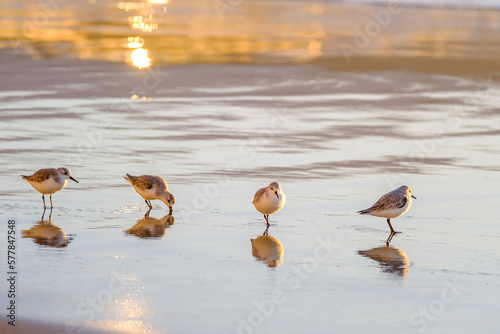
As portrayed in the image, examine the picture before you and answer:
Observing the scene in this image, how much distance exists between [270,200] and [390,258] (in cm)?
179

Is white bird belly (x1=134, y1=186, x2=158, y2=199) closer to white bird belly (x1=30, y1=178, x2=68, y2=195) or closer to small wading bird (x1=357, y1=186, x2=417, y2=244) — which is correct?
white bird belly (x1=30, y1=178, x2=68, y2=195)

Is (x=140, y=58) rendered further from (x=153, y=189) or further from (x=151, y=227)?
(x=151, y=227)

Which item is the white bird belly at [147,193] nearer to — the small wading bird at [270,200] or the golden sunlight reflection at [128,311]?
the small wading bird at [270,200]

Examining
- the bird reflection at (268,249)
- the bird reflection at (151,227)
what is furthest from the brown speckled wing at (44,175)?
the bird reflection at (268,249)

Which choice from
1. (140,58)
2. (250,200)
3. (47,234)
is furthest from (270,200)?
(140,58)

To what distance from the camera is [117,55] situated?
2602cm

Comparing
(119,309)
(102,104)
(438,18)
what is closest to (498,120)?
(102,104)

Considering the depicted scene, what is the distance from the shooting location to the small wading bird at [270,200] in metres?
10.9

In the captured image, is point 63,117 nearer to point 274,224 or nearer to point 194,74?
point 194,74

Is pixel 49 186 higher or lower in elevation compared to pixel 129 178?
lower

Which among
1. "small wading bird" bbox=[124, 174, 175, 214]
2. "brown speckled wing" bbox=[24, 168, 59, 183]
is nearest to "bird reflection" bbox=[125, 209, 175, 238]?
"small wading bird" bbox=[124, 174, 175, 214]

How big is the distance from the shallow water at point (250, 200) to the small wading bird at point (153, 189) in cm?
23

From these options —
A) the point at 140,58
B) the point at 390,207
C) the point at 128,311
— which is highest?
the point at 140,58

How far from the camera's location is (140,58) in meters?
25.6
